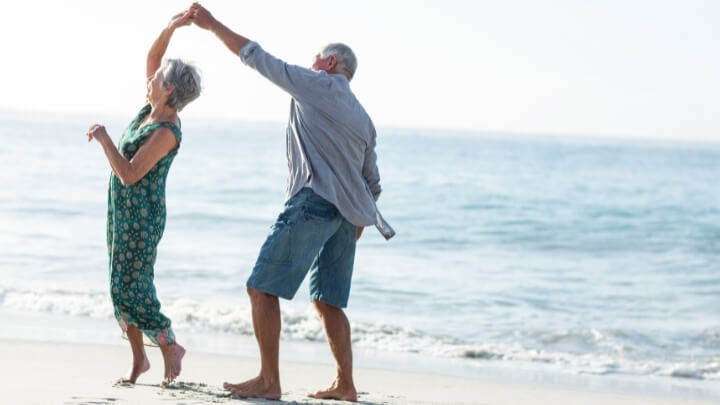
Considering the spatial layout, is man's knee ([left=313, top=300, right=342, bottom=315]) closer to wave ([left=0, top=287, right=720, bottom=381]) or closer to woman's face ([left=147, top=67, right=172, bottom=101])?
woman's face ([left=147, top=67, right=172, bottom=101])

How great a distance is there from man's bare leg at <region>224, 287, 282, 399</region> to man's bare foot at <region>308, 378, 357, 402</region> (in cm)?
27

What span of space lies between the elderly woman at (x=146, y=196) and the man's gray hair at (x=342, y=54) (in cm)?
57

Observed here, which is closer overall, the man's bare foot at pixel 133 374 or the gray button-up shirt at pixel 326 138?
the gray button-up shirt at pixel 326 138

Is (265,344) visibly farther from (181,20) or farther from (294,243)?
(181,20)

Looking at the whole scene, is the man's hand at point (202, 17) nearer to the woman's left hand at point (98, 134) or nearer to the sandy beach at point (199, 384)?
the woman's left hand at point (98, 134)

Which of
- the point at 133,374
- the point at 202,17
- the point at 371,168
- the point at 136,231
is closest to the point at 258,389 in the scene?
the point at 133,374

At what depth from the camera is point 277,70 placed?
13.5ft

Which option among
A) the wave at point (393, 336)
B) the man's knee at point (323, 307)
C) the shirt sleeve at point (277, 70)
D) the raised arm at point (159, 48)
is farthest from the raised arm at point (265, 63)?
the wave at point (393, 336)

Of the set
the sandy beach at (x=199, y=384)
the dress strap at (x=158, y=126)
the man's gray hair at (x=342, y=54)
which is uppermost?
the man's gray hair at (x=342, y=54)

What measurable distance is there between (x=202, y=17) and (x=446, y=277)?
8074 mm

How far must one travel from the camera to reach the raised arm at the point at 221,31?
165 inches

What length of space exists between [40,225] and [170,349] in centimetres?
1122

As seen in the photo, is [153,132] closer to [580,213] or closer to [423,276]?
[423,276]

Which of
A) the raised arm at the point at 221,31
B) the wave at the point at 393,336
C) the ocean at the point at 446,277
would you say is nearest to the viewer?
the raised arm at the point at 221,31
